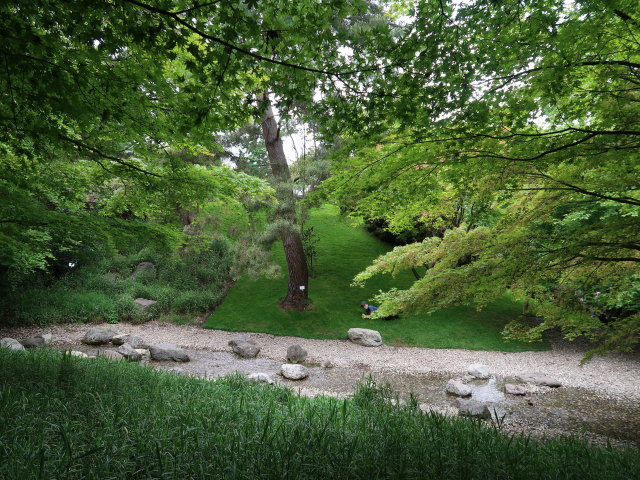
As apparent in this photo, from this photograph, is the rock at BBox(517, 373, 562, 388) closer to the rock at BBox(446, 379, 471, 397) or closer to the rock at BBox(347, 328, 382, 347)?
the rock at BBox(446, 379, 471, 397)

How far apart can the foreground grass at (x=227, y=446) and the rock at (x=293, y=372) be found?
5.45m

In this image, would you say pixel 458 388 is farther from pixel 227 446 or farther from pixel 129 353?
pixel 129 353

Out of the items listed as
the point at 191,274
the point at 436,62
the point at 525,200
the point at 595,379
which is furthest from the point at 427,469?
the point at 191,274

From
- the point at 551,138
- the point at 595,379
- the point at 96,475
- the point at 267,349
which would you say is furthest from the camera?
the point at 267,349

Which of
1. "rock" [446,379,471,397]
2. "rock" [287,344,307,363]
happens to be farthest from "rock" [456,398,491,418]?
"rock" [287,344,307,363]

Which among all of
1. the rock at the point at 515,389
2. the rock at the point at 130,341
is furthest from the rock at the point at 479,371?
the rock at the point at 130,341

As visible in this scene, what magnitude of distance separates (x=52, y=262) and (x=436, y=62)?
16.8 metres

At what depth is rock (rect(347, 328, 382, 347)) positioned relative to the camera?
12055 millimetres

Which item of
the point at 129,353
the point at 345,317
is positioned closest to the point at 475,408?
the point at 345,317

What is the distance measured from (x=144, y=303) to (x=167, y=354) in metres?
4.93

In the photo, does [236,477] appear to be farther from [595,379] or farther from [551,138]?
[595,379]

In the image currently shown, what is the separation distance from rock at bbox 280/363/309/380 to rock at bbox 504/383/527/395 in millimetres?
5233

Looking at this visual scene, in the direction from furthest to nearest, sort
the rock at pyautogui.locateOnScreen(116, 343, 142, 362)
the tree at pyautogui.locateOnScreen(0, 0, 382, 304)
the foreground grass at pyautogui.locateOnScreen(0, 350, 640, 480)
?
the rock at pyautogui.locateOnScreen(116, 343, 142, 362)
the tree at pyautogui.locateOnScreen(0, 0, 382, 304)
the foreground grass at pyautogui.locateOnScreen(0, 350, 640, 480)

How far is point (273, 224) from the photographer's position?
11828 millimetres
